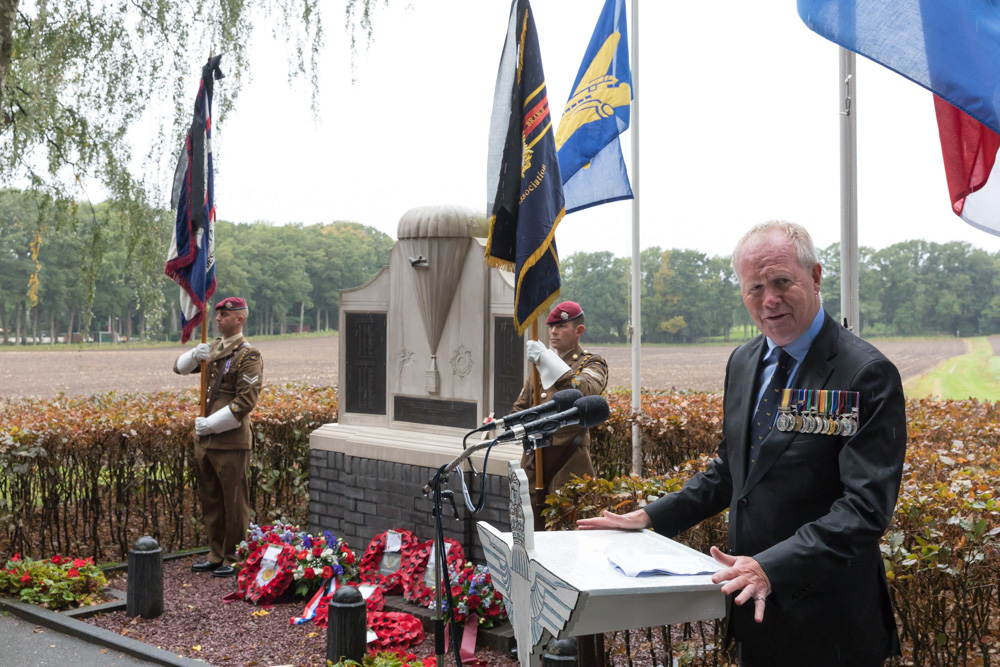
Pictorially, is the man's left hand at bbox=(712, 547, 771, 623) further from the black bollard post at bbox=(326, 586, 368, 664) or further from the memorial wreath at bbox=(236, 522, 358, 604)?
the memorial wreath at bbox=(236, 522, 358, 604)

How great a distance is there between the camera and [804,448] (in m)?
2.01

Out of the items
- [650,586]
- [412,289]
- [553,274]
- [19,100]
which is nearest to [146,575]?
[412,289]

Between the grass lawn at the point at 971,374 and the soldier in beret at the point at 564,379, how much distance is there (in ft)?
36.5

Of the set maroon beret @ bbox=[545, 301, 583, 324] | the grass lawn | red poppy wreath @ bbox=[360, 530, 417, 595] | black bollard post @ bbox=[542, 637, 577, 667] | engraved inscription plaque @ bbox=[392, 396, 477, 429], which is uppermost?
maroon beret @ bbox=[545, 301, 583, 324]

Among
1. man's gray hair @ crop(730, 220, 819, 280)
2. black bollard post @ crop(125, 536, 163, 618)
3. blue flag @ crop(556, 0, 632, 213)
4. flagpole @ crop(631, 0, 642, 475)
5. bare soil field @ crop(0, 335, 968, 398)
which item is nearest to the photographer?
man's gray hair @ crop(730, 220, 819, 280)

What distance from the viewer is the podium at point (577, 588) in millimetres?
1790

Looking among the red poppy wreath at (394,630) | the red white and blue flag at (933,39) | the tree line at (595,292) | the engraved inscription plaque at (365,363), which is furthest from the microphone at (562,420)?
the tree line at (595,292)

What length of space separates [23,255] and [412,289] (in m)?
13.9

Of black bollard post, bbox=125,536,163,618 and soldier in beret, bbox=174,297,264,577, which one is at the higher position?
soldier in beret, bbox=174,297,264,577

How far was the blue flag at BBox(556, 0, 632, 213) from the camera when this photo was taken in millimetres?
5812

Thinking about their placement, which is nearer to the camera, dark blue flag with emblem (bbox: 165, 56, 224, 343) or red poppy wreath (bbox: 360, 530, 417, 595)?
red poppy wreath (bbox: 360, 530, 417, 595)

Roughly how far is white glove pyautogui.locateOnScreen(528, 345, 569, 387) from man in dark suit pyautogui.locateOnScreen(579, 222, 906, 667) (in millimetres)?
2614

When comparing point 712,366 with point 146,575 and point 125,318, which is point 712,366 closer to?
point 125,318

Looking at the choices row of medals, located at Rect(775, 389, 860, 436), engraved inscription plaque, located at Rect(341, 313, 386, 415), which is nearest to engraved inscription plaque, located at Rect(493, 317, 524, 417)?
engraved inscription plaque, located at Rect(341, 313, 386, 415)
